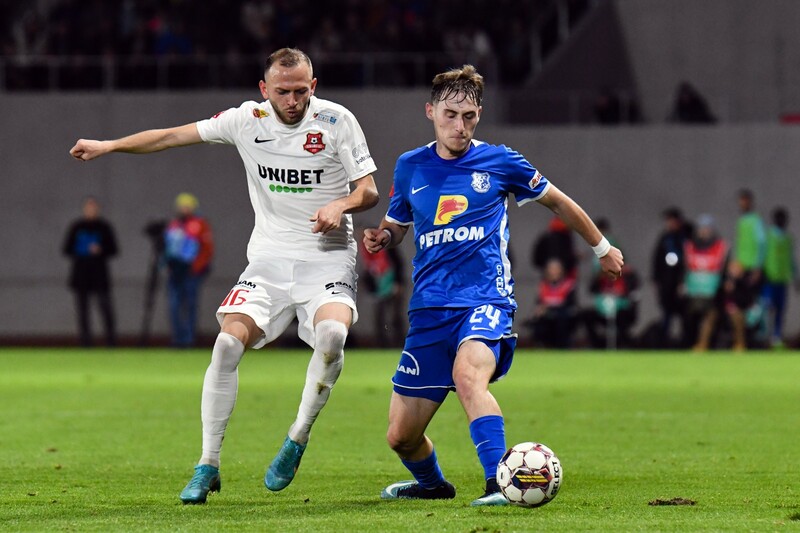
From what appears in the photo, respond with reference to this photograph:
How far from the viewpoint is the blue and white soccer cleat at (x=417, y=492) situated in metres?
7.47

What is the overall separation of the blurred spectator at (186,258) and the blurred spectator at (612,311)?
585 centimetres

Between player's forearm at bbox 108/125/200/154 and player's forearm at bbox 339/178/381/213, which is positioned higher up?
player's forearm at bbox 108/125/200/154

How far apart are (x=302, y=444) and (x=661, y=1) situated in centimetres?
2076

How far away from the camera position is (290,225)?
25.9 ft

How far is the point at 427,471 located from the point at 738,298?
1460 centimetres

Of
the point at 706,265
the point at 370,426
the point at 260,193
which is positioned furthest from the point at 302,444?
the point at 706,265

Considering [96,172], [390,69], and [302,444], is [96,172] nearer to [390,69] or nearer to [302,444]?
[390,69]

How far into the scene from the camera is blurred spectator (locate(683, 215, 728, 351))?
21.3 m

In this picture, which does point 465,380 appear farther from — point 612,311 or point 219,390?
point 612,311

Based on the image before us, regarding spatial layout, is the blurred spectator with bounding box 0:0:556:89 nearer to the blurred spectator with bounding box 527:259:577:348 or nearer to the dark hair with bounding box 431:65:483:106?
the blurred spectator with bounding box 527:259:577:348

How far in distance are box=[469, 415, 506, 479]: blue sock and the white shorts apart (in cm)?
122

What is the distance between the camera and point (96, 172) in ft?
86.8

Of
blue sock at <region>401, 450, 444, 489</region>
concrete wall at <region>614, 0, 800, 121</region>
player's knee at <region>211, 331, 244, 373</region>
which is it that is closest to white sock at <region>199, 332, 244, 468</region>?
player's knee at <region>211, 331, 244, 373</region>

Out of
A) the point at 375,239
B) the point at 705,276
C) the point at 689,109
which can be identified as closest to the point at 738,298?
the point at 705,276
